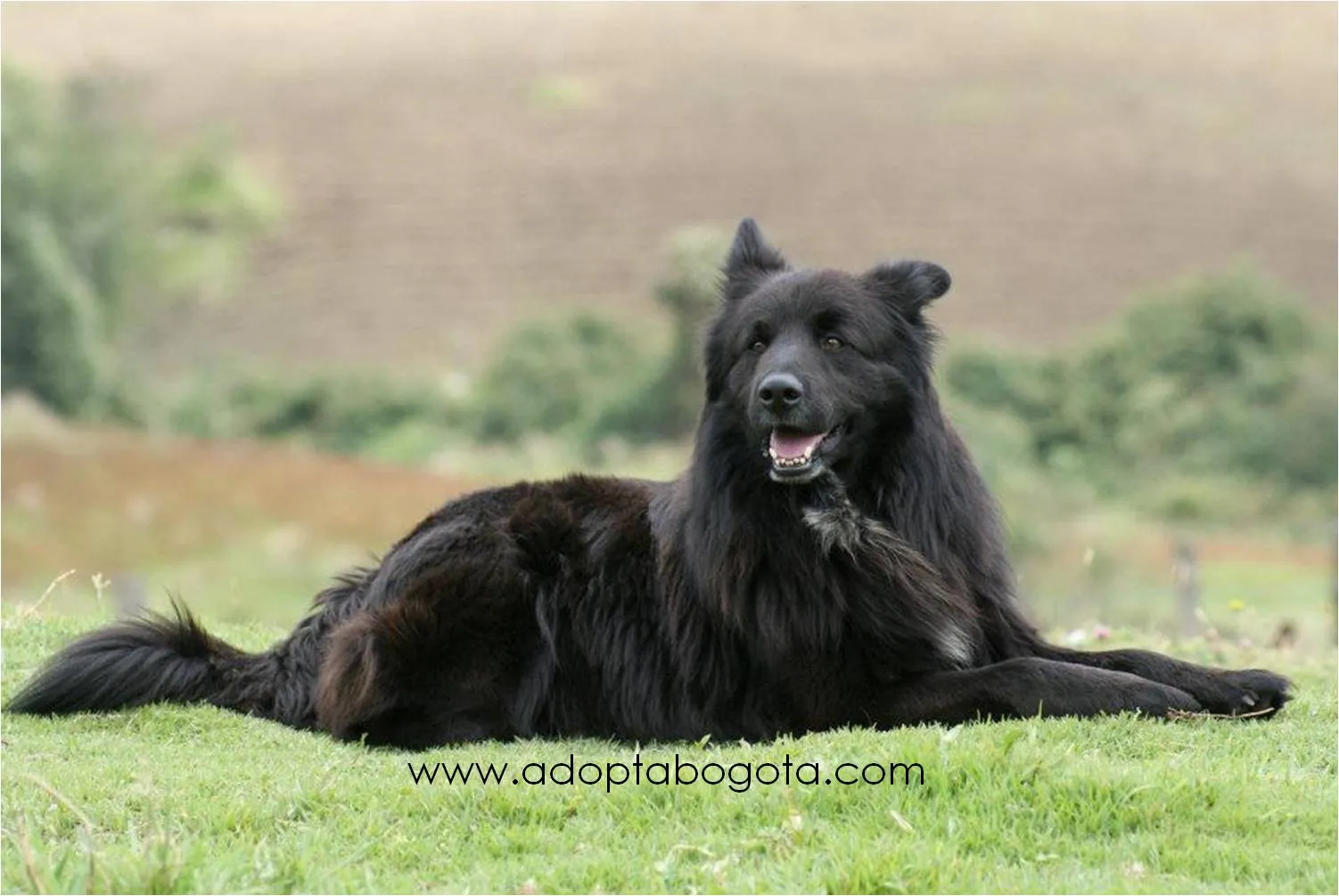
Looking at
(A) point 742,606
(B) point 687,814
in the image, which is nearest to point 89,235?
(A) point 742,606

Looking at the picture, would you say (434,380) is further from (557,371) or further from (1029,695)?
(1029,695)

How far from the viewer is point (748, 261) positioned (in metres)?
7.22

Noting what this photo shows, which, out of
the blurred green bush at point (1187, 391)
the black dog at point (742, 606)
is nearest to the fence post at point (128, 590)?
the black dog at point (742, 606)

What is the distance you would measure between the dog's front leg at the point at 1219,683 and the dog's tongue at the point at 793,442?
140 centimetres

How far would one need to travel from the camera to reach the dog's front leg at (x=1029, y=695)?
237 inches

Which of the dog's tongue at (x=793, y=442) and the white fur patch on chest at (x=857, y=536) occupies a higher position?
the dog's tongue at (x=793, y=442)

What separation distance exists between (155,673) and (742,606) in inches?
113

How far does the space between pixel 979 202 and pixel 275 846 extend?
42387mm

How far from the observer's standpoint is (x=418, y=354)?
1560 inches

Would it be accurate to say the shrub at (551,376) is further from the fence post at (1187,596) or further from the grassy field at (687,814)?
Answer: the grassy field at (687,814)

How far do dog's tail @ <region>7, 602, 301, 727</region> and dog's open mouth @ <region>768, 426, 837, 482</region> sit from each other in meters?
2.64

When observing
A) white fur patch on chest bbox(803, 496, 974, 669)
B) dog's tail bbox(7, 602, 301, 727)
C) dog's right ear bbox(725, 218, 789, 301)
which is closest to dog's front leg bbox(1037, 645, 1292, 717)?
white fur patch on chest bbox(803, 496, 974, 669)

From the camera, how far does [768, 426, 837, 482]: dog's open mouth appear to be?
21.0 feet

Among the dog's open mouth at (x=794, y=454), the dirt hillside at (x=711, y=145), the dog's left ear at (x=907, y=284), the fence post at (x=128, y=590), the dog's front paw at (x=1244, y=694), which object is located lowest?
the fence post at (x=128, y=590)
